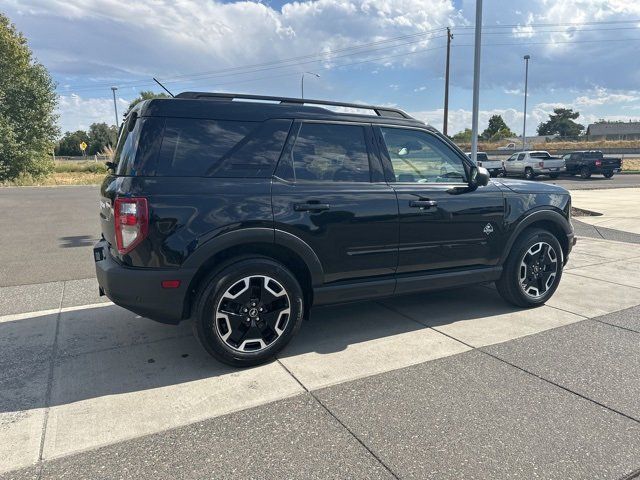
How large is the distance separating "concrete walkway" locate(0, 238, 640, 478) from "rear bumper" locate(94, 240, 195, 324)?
523mm

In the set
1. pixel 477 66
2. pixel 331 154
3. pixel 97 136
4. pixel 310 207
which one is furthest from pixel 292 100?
pixel 97 136

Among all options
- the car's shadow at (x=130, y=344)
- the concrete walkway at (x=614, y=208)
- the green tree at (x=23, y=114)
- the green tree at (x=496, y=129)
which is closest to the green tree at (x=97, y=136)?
the green tree at (x=23, y=114)

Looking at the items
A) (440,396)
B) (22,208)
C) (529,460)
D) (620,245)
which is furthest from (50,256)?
(620,245)

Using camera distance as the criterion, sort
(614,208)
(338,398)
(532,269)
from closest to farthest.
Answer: (338,398)
(532,269)
(614,208)

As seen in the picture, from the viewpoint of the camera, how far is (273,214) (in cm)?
341

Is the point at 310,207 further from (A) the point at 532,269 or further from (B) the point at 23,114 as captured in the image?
(B) the point at 23,114

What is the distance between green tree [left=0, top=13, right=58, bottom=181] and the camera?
2595cm

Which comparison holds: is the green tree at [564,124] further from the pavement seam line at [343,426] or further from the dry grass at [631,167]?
the pavement seam line at [343,426]

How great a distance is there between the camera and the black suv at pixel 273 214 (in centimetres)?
316

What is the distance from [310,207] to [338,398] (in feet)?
4.67

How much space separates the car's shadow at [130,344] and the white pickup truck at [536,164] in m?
27.5

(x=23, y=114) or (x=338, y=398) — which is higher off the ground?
(x=23, y=114)

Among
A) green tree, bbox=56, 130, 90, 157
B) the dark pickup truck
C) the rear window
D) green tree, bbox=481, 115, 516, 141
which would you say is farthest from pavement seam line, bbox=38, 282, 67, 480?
green tree, bbox=56, 130, 90, 157

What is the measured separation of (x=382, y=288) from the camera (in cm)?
395
